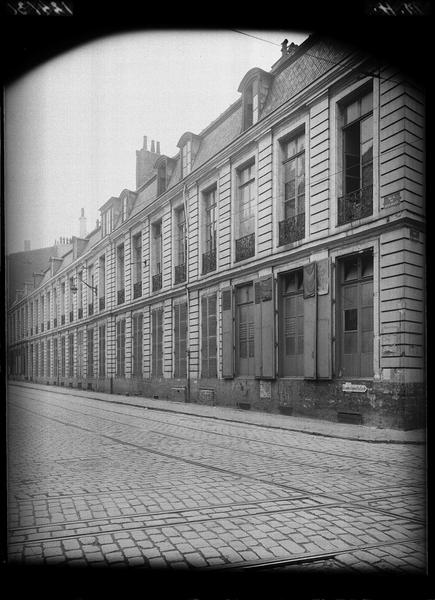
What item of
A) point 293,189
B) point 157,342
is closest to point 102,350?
point 157,342

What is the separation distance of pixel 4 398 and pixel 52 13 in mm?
1927

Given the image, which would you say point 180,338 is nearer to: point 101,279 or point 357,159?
point 101,279

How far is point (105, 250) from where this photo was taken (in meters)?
7.21

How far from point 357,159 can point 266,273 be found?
2495mm

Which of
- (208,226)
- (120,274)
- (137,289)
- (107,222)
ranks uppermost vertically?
(208,226)

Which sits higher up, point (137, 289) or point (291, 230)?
point (291, 230)

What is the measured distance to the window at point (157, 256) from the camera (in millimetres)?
8047

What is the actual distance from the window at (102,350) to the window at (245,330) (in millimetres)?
2292

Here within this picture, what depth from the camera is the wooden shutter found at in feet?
28.1

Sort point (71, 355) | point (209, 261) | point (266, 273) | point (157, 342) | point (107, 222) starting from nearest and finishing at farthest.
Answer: point (107, 222) → point (71, 355) → point (209, 261) → point (157, 342) → point (266, 273)

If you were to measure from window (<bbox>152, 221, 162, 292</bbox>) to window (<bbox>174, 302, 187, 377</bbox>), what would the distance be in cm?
49

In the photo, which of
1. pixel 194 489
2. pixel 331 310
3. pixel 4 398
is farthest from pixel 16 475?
pixel 331 310

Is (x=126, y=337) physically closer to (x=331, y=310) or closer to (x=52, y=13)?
(x=331, y=310)

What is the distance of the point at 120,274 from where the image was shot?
825 centimetres
